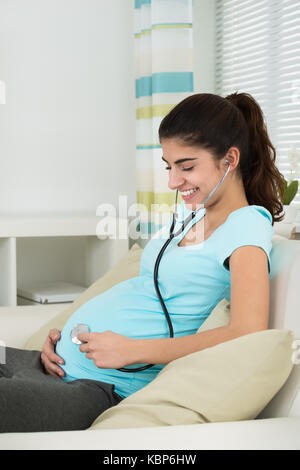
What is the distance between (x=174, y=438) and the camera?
0.85 meters

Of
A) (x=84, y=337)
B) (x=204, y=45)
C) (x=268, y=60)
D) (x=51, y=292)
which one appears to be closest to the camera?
→ (x=84, y=337)

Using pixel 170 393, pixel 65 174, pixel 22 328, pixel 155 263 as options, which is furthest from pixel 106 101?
pixel 170 393

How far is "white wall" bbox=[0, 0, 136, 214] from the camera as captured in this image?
9.57 ft

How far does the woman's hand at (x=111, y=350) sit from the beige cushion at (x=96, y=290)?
423 millimetres

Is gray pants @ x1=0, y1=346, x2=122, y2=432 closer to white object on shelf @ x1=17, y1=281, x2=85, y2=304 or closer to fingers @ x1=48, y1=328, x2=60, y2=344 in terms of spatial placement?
Answer: fingers @ x1=48, y1=328, x2=60, y2=344

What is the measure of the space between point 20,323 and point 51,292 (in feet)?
3.10

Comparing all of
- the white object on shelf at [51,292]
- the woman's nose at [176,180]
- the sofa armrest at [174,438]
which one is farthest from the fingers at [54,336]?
the white object on shelf at [51,292]

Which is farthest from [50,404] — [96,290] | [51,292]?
[51,292]

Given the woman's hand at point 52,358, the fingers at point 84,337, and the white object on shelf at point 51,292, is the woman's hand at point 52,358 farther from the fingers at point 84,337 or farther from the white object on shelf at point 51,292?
the white object on shelf at point 51,292

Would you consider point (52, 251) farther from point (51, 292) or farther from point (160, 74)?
point (160, 74)

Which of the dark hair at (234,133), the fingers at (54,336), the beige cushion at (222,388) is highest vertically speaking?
the dark hair at (234,133)

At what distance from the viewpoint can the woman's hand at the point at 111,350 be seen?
1133 mm
